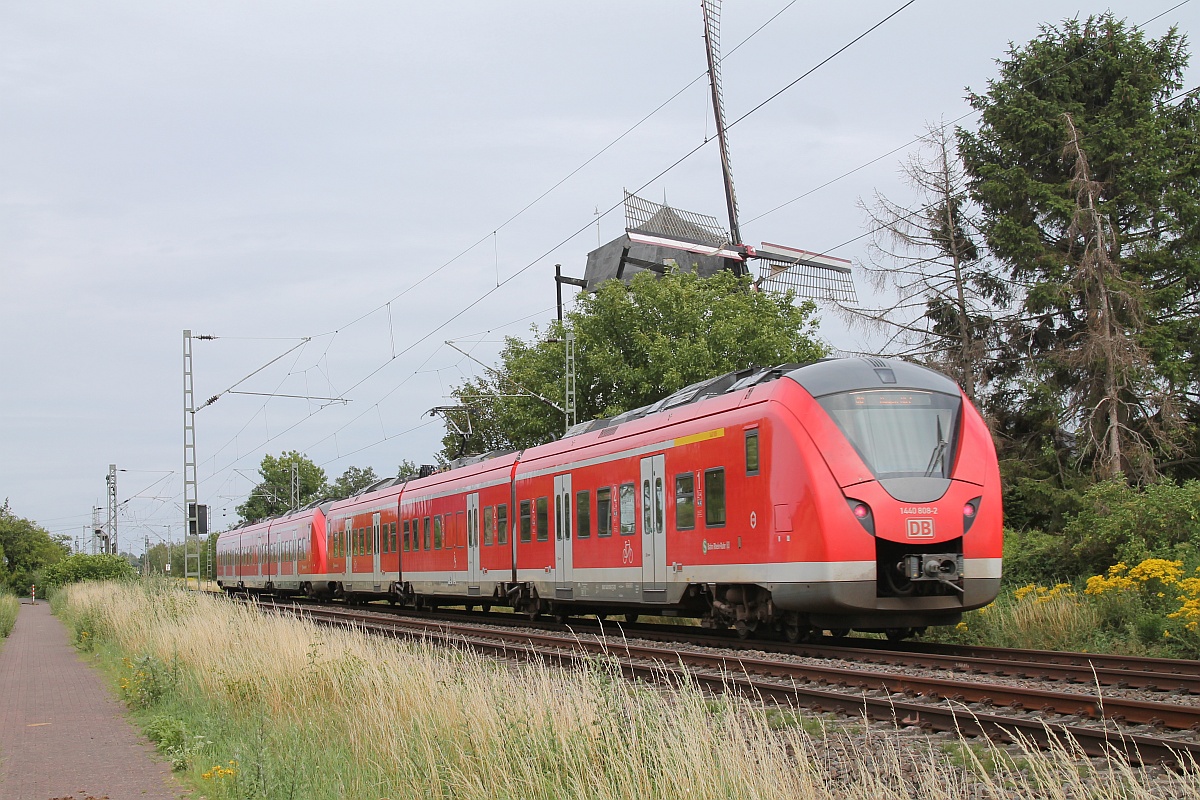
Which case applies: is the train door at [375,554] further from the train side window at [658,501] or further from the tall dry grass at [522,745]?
the tall dry grass at [522,745]

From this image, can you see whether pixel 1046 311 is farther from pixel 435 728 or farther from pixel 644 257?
pixel 644 257

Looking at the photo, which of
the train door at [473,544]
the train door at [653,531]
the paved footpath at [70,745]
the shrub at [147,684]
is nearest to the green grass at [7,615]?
the paved footpath at [70,745]

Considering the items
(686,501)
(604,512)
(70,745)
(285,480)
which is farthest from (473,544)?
(285,480)

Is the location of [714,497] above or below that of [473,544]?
above

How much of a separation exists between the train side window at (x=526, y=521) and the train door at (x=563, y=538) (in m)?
1.35

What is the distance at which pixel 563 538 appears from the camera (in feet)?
64.0

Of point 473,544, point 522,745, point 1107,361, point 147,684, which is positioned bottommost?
point 147,684

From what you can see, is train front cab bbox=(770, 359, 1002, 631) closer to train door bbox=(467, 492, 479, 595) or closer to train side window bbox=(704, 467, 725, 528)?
train side window bbox=(704, 467, 725, 528)

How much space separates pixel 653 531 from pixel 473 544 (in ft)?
29.0

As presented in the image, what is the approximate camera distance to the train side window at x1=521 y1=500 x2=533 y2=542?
69.4ft

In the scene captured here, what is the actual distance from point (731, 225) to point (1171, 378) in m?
23.5

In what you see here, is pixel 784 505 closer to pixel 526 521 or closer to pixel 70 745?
pixel 70 745

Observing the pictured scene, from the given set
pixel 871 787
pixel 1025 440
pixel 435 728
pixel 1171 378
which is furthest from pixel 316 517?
pixel 871 787

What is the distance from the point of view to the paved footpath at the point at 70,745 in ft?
27.3
